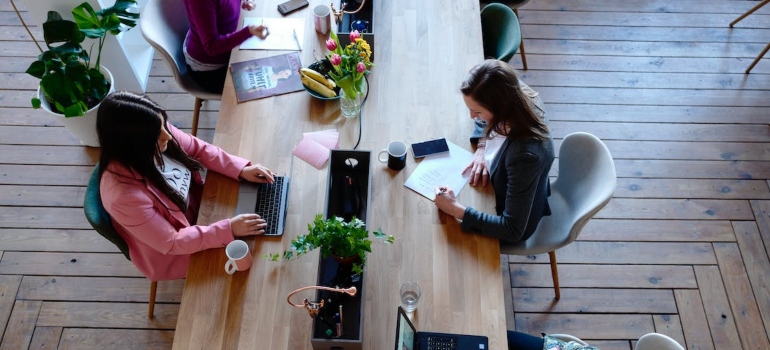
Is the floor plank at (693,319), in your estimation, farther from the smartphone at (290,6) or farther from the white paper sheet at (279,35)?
the smartphone at (290,6)

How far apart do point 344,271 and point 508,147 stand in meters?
0.76

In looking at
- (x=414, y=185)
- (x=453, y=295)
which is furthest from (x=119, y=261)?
(x=453, y=295)

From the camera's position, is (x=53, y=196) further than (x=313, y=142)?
Yes

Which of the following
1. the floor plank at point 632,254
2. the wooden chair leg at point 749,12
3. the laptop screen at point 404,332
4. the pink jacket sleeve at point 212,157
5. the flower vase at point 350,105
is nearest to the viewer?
the laptop screen at point 404,332

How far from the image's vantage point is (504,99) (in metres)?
2.03

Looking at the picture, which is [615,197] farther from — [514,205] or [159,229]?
[159,229]

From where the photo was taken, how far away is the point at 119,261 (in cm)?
297

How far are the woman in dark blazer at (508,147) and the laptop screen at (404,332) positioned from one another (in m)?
0.50

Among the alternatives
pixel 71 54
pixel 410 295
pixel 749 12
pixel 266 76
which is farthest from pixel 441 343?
pixel 749 12

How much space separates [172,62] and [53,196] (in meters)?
1.16

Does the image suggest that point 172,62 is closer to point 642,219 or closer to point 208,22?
point 208,22

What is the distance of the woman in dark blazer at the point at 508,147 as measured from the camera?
2.03m

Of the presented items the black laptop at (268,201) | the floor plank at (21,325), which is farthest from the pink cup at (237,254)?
the floor plank at (21,325)

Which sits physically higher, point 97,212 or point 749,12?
point 97,212
